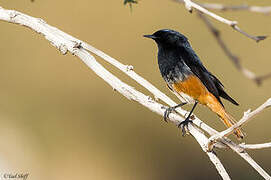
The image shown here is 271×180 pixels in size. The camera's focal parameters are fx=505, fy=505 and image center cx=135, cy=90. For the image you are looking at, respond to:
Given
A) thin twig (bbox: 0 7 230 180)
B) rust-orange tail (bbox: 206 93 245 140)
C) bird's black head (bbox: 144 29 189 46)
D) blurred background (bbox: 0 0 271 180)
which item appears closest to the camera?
thin twig (bbox: 0 7 230 180)

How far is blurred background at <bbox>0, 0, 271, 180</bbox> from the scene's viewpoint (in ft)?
22.7

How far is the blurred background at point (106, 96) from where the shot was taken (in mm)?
6910

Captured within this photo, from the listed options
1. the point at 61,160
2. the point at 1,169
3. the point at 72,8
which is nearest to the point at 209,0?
the point at 72,8

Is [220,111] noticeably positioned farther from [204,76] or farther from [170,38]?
[170,38]

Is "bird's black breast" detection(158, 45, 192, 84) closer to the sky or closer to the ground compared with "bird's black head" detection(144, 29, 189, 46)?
closer to the ground

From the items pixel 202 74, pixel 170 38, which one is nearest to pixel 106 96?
pixel 170 38

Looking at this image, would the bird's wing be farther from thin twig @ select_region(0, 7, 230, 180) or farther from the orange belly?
thin twig @ select_region(0, 7, 230, 180)

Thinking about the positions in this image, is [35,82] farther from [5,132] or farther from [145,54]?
[145,54]

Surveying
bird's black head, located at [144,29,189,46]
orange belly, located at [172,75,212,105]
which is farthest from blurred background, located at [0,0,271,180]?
orange belly, located at [172,75,212,105]

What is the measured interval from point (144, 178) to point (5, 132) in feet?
6.72

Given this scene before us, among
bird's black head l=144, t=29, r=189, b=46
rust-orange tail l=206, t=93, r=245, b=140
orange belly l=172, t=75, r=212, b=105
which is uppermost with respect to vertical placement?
bird's black head l=144, t=29, r=189, b=46

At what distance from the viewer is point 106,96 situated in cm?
719

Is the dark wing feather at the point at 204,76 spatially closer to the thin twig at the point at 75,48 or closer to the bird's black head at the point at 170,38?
the bird's black head at the point at 170,38

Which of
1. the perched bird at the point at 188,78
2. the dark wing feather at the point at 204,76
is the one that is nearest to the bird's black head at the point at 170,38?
the perched bird at the point at 188,78
